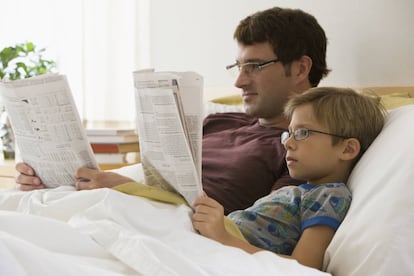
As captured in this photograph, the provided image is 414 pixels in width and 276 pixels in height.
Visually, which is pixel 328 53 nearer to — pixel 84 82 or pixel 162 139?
pixel 162 139

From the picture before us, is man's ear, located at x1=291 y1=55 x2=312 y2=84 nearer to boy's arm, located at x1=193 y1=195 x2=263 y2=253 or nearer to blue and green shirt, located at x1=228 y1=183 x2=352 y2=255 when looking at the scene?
blue and green shirt, located at x1=228 y1=183 x2=352 y2=255

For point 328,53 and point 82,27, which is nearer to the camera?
point 328,53

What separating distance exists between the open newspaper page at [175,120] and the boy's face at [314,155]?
249mm

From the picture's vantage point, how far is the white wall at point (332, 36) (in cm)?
191

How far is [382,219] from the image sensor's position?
3.39 ft

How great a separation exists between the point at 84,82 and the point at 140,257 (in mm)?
2094

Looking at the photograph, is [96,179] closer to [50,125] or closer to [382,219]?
[50,125]

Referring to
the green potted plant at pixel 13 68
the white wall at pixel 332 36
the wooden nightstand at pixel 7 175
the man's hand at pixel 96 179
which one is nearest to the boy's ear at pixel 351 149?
the man's hand at pixel 96 179

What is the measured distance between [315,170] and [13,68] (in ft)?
6.01

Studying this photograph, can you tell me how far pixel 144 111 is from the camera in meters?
1.19

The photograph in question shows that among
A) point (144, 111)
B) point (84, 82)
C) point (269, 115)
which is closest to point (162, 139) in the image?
point (144, 111)

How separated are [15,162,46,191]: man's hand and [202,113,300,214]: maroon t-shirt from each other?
1.31ft

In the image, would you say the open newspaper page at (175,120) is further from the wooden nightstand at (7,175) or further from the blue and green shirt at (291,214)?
the wooden nightstand at (7,175)

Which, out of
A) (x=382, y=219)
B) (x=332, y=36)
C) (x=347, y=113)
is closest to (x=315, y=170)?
(x=347, y=113)
